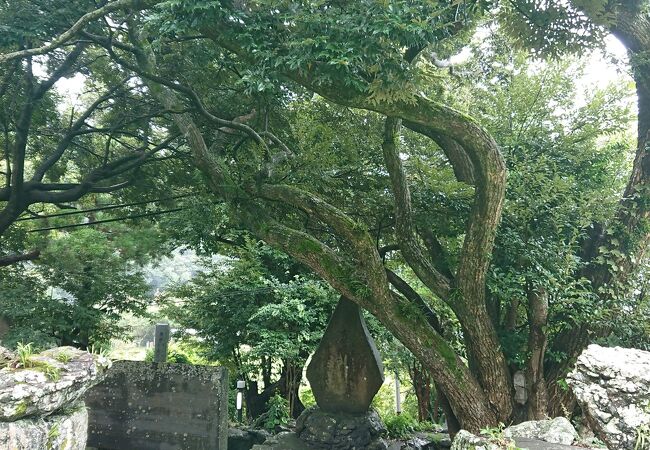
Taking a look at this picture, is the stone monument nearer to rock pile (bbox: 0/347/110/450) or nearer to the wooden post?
the wooden post

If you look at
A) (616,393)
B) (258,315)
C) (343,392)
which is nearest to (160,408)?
(343,392)

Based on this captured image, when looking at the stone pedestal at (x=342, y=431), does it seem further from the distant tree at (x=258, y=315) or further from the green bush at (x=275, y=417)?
the distant tree at (x=258, y=315)

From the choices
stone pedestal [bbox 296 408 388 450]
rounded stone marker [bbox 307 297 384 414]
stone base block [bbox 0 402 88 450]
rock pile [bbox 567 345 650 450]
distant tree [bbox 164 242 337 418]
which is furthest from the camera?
distant tree [bbox 164 242 337 418]

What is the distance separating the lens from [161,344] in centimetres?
674

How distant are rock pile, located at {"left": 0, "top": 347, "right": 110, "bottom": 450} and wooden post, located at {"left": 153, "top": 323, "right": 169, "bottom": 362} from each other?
4207mm

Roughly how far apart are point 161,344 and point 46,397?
4720 millimetres

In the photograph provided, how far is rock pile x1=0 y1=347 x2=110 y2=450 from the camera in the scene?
2092 mm

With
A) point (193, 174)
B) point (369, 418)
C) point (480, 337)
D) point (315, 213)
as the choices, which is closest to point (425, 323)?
point (480, 337)

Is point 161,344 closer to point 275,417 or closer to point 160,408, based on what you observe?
point 160,408

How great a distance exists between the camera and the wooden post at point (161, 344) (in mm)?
6694

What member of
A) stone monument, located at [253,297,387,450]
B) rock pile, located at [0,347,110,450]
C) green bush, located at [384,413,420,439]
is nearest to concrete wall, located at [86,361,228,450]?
stone monument, located at [253,297,387,450]

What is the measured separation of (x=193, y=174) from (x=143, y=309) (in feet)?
9.99

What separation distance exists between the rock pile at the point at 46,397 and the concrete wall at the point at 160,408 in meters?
3.47

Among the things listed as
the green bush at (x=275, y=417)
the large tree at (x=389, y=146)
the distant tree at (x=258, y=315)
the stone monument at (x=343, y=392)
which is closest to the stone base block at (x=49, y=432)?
the large tree at (x=389, y=146)
